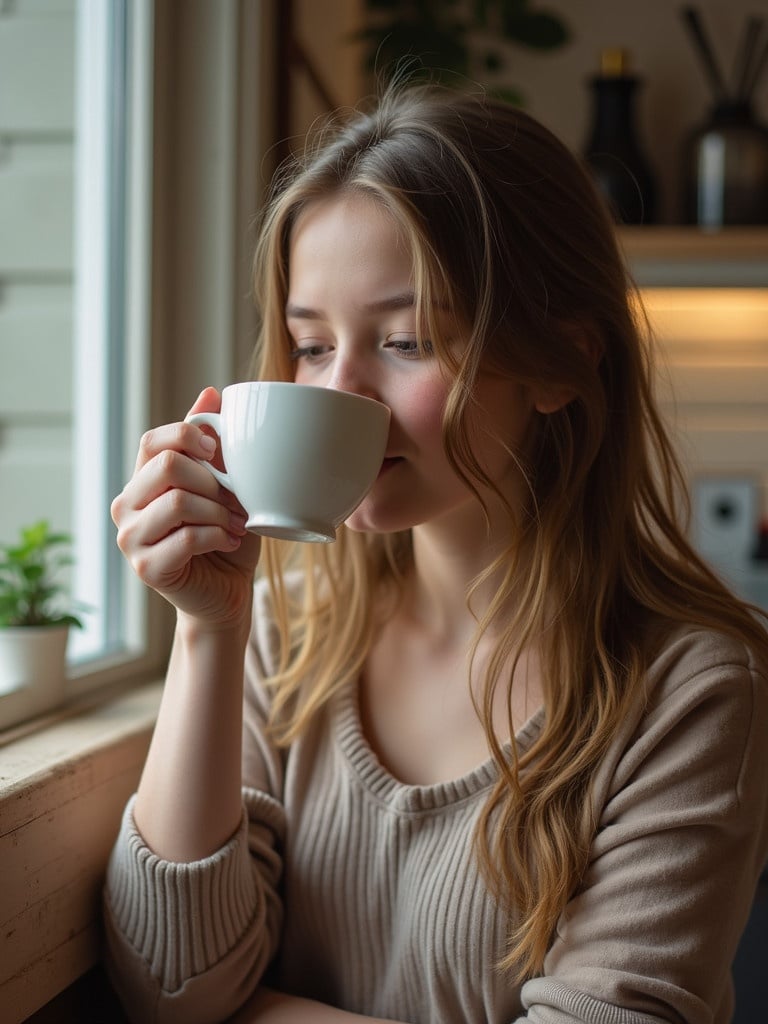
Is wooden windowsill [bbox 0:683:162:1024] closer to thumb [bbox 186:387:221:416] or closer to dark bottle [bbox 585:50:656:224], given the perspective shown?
thumb [bbox 186:387:221:416]

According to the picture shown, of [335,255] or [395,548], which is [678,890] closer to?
[395,548]

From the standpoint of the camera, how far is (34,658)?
115cm

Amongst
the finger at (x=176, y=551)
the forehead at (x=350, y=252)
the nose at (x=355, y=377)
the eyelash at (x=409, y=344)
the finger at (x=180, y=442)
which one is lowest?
the finger at (x=176, y=551)

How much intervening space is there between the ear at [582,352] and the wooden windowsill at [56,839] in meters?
0.52

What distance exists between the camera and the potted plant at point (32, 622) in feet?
3.75

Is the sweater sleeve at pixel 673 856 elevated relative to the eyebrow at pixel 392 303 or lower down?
lower down

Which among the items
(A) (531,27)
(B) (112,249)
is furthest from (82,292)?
(A) (531,27)

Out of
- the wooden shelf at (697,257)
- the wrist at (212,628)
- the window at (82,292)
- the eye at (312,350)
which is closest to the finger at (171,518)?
the wrist at (212,628)

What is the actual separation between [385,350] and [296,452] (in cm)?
21

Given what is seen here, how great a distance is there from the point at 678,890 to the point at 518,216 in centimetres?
61

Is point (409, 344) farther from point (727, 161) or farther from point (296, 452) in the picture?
point (727, 161)

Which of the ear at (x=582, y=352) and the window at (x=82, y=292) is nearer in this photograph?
the ear at (x=582, y=352)

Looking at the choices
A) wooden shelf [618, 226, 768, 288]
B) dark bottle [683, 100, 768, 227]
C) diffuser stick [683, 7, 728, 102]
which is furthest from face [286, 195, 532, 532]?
diffuser stick [683, 7, 728, 102]

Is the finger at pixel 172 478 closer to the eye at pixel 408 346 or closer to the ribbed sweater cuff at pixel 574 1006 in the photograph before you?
the eye at pixel 408 346
